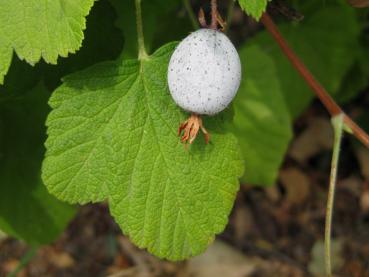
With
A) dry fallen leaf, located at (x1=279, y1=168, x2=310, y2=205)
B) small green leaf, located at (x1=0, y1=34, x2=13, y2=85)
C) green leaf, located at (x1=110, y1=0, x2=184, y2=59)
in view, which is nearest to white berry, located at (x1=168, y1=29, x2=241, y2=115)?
small green leaf, located at (x1=0, y1=34, x2=13, y2=85)

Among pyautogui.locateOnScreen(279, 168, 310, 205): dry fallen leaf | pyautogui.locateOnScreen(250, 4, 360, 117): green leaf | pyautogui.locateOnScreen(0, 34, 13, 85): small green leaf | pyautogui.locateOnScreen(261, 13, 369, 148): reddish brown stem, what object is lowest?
pyautogui.locateOnScreen(279, 168, 310, 205): dry fallen leaf

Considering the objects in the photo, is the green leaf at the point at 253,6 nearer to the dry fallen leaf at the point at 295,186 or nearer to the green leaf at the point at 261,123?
the green leaf at the point at 261,123

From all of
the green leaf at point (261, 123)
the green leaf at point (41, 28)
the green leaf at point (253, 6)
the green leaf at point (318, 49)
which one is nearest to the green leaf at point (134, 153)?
the green leaf at point (41, 28)

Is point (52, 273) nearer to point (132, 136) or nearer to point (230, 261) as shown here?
point (230, 261)

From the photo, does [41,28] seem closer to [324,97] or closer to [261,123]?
[324,97]

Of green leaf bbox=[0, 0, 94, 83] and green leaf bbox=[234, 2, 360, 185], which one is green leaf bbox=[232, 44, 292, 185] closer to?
green leaf bbox=[234, 2, 360, 185]
